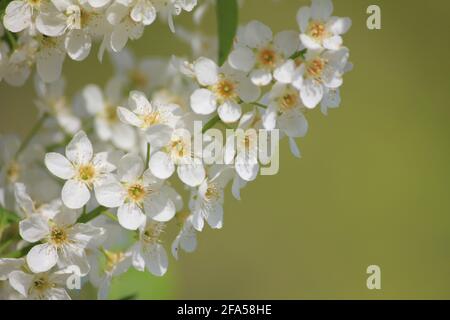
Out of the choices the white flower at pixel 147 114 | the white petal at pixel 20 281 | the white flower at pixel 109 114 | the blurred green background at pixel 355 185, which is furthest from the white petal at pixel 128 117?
the blurred green background at pixel 355 185

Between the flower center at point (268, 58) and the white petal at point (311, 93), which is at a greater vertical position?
the flower center at point (268, 58)

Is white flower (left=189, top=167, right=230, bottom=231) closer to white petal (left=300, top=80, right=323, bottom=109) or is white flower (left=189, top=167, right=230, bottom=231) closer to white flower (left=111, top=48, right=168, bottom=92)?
white petal (left=300, top=80, right=323, bottom=109)

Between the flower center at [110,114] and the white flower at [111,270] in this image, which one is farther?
the flower center at [110,114]

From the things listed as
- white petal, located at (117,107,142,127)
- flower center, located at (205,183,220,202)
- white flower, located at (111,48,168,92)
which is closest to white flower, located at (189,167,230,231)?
flower center, located at (205,183,220,202)

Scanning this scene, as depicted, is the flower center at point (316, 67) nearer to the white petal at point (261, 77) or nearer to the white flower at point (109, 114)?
the white petal at point (261, 77)

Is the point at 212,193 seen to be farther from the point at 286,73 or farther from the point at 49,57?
the point at 49,57

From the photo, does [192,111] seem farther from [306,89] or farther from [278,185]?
[278,185]
